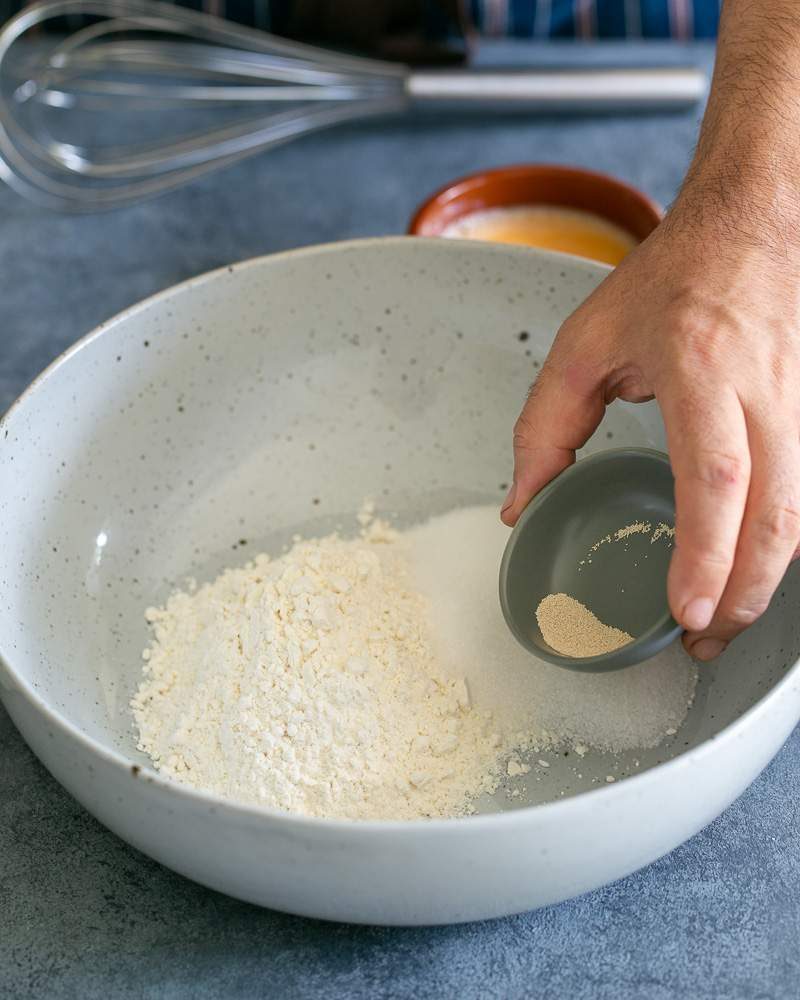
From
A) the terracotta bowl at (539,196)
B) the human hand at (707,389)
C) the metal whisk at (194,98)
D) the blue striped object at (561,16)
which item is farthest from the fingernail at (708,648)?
the blue striped object at (561,16)

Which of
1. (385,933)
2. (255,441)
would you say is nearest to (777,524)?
(385,933)

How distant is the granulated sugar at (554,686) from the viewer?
1.87ft

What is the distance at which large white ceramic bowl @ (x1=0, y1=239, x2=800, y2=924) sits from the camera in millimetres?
568

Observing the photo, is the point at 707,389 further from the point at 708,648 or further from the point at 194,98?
the point at 194,98

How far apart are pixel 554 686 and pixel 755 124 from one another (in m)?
0.30

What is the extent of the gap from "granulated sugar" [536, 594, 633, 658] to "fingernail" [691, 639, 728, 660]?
0.04 m

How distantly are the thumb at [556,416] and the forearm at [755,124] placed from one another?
0.10 metres

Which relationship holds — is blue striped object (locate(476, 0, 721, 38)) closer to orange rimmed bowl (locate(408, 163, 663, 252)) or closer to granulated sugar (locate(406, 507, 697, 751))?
orange rimmed bowl (locate(408, 163, 663, 252))

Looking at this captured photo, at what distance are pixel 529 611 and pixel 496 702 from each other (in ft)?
0.17

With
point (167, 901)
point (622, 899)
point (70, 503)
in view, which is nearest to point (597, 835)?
point (622, 899)

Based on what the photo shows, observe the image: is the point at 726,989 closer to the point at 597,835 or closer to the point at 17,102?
the point at 597,835

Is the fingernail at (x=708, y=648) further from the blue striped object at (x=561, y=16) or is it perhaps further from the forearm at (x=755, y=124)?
the blue striped object at (x=561, y=16)

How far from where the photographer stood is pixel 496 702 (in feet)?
1.91

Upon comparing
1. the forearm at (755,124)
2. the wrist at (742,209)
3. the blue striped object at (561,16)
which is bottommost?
the blue striped object at (561,16)
